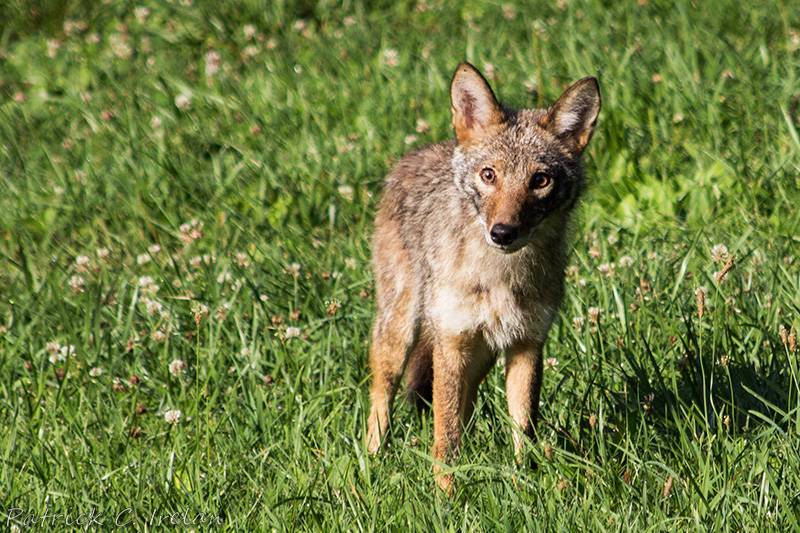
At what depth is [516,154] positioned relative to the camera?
3555 mm

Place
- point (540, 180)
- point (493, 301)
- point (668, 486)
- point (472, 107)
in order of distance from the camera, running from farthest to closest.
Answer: point (472, 107), point (493, 301), point (540, 180), point (668, 486)

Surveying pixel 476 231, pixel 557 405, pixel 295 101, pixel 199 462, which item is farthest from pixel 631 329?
pixel 295 101

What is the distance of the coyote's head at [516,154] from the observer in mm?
3393

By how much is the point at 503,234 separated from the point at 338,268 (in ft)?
6.74

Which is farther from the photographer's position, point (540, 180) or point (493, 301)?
point (493, 301)

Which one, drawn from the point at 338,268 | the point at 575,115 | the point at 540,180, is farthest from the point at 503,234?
the point at 338,268

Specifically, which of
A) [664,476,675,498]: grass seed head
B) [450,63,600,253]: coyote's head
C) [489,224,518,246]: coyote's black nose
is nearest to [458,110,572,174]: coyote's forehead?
[450,63,600,253]: coyote's head

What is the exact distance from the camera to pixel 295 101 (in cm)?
685

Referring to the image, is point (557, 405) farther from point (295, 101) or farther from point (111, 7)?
point (111, 7)

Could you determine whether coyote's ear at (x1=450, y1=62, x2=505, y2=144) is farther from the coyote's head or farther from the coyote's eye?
the coyote's eye

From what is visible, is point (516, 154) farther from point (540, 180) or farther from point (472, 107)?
point (472, 107)

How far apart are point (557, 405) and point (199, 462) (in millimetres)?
1617

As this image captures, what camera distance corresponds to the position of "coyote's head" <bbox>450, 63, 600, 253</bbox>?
3.39 meters

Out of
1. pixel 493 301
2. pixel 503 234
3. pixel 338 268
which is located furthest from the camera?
pixel 338 268
